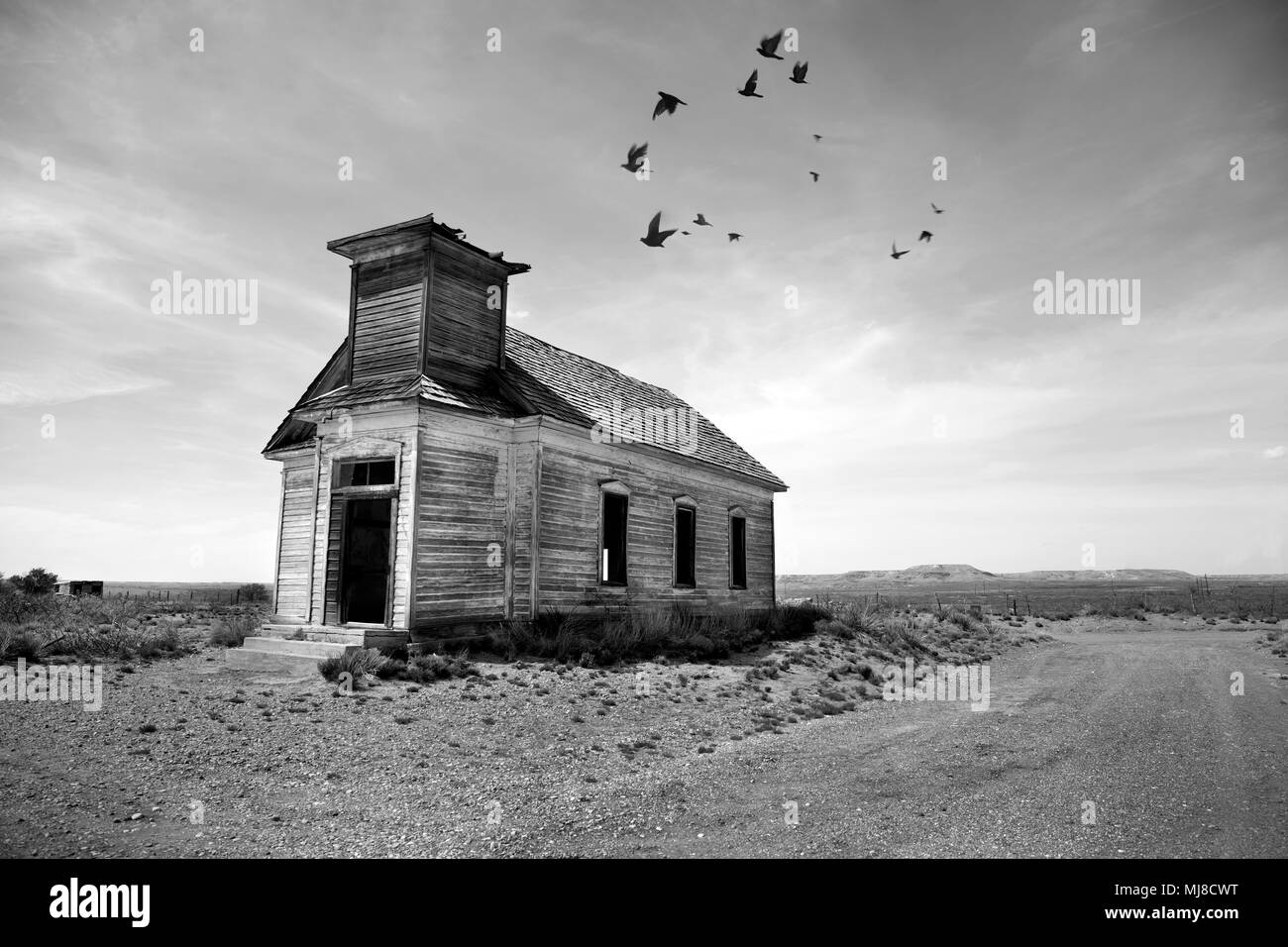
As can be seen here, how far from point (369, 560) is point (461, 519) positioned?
4180 mm

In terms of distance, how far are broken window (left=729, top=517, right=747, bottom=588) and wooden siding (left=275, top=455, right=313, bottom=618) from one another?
406 inches

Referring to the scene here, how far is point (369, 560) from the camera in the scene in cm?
1571

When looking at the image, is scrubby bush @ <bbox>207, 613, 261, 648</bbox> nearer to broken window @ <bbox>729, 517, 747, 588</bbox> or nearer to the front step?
the front step

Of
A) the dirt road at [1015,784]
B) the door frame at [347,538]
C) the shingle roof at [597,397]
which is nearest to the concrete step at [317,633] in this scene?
the door frame at [347,538]

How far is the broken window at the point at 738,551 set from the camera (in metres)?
20.1

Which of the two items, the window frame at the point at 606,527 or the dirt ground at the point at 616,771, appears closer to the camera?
the dirt ground at the point at 616,771

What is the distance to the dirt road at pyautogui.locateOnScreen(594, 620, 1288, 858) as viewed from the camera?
4746 millimetres

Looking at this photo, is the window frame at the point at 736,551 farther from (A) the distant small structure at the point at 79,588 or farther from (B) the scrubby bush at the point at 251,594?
(B) the scrubby bush at the point at 251,594

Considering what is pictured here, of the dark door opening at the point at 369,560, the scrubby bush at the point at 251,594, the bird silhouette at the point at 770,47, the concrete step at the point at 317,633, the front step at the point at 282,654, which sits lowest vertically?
the scrubby bush at the point at 251,594

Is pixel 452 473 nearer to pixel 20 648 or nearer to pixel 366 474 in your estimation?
pixel 366 474

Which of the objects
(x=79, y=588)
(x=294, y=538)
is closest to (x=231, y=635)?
(x=294, y=538)

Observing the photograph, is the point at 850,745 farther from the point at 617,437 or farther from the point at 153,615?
the point at 153,615

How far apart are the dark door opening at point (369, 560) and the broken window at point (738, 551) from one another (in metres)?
8.88
